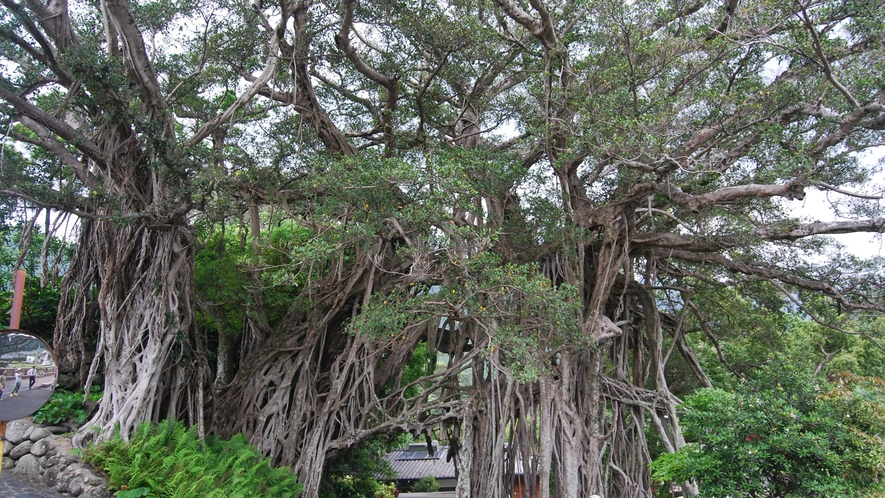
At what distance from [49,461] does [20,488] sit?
0.26m

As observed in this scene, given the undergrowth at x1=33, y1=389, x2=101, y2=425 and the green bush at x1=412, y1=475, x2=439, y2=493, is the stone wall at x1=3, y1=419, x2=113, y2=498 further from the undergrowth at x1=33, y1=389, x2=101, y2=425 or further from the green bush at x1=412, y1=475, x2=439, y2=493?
the green bush at x1=412, y1=475, x2=439, y2=493

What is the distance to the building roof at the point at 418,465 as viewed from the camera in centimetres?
1428

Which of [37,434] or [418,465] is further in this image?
[418,465]

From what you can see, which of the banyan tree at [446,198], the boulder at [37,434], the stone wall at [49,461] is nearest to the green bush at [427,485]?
the banyan tree at [446,198]

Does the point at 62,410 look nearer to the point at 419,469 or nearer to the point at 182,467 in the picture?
the point at 182,467

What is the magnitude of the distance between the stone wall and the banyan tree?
34cm

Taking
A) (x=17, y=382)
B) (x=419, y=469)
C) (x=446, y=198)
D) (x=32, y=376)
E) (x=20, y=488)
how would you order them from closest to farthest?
(x=17, y=382) → (x=32, y=376) → (x=20, y=488) → (x=446, y=198) → (x=419, y=469)

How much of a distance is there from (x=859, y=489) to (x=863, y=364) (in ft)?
25.3

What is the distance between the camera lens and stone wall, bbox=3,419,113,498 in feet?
14.6

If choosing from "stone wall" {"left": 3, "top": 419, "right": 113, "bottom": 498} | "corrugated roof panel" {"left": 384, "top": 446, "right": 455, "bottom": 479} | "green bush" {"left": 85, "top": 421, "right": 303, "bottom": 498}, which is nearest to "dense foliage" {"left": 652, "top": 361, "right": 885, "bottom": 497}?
"green bush" {"left": 85, "top": 421, "right": 303, "bottom": 498}

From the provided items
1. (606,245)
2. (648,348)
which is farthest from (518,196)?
(648,348)

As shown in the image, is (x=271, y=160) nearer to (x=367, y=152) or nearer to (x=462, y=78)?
(x=367, y=152)

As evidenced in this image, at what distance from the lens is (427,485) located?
1356cm

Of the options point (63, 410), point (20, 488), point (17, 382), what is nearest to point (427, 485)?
point (63, 410)
